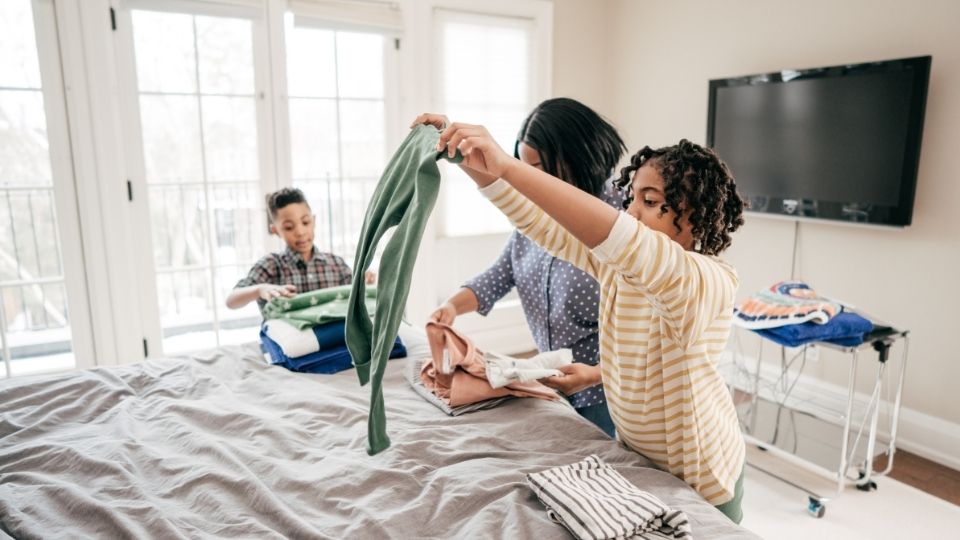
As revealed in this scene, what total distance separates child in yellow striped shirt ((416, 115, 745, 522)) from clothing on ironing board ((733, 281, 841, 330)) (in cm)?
146

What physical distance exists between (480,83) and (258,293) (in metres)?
2.27

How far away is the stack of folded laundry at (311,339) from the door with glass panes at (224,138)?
153cm

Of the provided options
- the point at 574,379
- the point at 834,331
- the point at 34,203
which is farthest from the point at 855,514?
the point at 34,203

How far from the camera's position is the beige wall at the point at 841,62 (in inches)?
104

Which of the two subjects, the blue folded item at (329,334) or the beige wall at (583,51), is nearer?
the blue folded item at (329,334)

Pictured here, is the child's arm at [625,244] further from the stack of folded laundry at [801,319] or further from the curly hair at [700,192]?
the stack of folded laundry at [801,319]

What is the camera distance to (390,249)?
0.96 meters

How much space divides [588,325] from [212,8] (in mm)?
2467

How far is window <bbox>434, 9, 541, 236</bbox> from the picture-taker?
371cm

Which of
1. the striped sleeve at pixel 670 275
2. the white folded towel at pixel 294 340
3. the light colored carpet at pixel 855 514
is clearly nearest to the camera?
the striped sleeve at pixel 670 275

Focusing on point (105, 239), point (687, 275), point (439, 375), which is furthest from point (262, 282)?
point (687, 275)

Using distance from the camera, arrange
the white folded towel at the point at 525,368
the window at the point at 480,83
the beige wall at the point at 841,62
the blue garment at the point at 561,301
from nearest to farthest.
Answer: the white folded towel at the point at 525,368 → the blue garment at the point at 561,301 → the beige wall at the point at 841,62 → the window at the point at 480,83

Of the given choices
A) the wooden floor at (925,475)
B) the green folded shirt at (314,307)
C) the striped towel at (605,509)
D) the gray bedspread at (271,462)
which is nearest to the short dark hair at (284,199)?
the green folded shirt at (314,307)

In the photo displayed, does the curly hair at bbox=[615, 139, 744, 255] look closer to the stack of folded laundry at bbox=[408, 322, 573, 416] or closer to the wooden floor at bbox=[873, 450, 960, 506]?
the stack of folded laundry at bbox=[408, 322, 573, 416]
